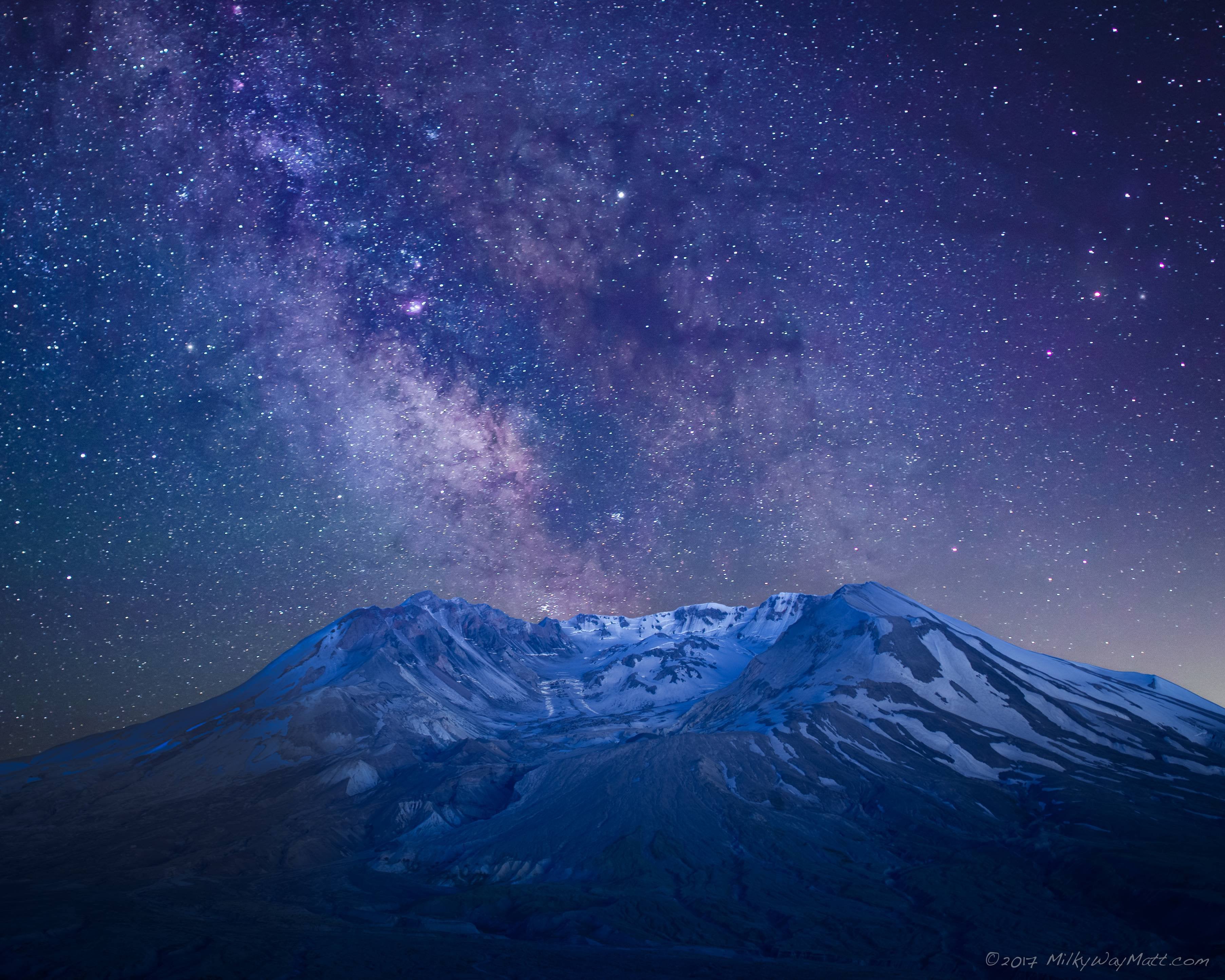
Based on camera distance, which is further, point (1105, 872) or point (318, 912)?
point (318, 912)

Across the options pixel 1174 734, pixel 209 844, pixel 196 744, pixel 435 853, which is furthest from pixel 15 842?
pixel 1174 734

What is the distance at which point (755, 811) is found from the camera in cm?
9719

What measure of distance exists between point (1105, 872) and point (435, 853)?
88010 mm

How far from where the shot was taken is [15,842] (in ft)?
365

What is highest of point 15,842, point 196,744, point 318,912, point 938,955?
point 196,744

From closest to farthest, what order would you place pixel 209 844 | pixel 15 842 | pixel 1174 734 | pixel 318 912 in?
1. pixel 318 912
2. pixel 209 844
3. pixel 15 842
4. pixel 1174 734

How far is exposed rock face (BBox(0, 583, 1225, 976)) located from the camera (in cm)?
6594

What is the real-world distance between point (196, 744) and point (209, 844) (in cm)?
7935

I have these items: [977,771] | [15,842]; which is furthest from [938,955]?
[15,842]

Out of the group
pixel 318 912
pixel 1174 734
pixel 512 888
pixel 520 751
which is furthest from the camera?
pixel 520 751

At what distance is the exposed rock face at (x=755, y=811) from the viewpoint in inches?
2596

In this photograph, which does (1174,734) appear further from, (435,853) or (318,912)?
(318,912)

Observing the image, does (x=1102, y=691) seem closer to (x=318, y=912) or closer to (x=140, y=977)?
(x=318, y=912)

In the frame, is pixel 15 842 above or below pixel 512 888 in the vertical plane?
above
